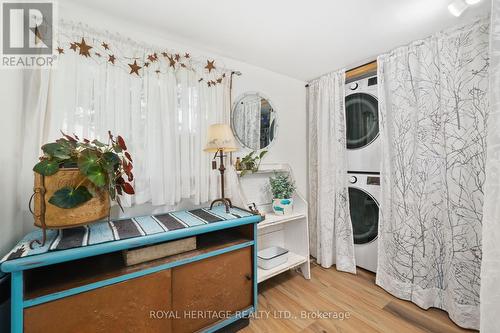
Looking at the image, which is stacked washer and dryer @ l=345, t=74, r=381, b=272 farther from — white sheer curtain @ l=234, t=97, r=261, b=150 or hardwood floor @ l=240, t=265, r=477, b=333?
white sheer curtain @ l=234, t=97, r=261, b=150

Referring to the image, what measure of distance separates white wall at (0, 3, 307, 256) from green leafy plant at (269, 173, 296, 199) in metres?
0.28

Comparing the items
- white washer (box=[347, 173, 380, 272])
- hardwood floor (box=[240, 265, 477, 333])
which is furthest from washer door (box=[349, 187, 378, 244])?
hardwood floor (box=[240, 265, 477, 333])

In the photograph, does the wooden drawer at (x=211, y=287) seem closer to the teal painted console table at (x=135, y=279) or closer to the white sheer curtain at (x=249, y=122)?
the teal painted console table at (x=135, y=279)

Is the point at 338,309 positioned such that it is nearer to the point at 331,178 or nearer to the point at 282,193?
the point at 282,193

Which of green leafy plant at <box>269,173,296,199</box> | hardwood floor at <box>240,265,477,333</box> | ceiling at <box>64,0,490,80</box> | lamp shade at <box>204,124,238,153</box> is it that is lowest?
hardwood floor at <box>240,265,477,333</box>

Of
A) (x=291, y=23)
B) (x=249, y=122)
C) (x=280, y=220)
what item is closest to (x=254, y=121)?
(x=249, y=122)

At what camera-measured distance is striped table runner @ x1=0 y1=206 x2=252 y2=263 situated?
3.04 feet

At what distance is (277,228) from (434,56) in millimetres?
1987

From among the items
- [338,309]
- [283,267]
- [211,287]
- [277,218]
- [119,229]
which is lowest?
[338,309]

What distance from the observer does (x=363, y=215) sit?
2.16 m

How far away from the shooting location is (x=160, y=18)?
1425 millimetres

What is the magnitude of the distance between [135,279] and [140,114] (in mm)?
1047

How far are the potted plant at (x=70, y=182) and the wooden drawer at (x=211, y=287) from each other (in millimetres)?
564

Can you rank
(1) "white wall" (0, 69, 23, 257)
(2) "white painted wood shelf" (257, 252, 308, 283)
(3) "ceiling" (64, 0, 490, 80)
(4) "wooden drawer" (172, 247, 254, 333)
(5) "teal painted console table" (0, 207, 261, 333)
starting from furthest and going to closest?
(2) "white painted wood shelf" (257, 252, 308, 283), (3) "ceiling" (64, 0, 490, 80), (4) "wooden drawer" (172, 247, 254, 333), (1) "white wall" (0, 69, 23, 257), (5) "teal painted console table" (0, 207, 261, 333)
